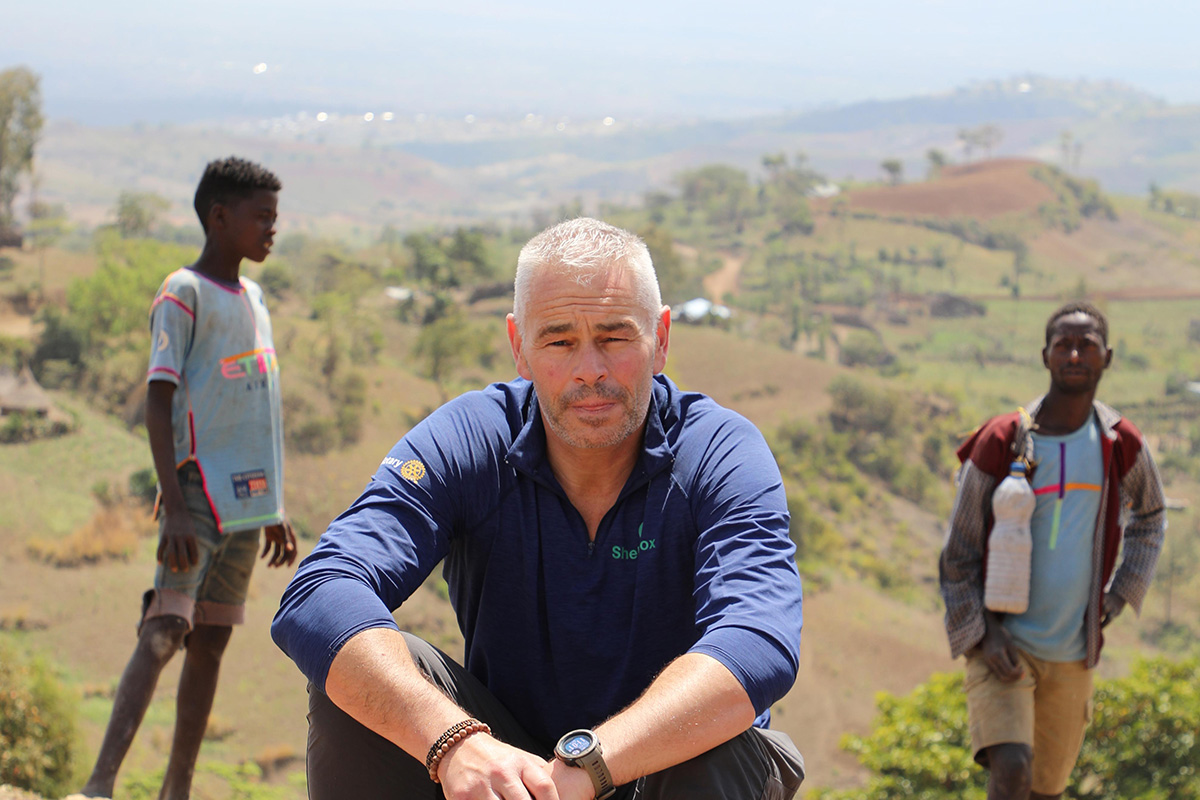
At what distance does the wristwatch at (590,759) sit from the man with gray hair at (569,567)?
0.03 metres

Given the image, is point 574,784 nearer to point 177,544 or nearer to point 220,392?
point 177,544

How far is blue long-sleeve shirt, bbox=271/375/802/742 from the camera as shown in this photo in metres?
1.89

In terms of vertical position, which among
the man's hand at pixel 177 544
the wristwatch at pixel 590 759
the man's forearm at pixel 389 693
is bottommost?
the man's hand at pixel 177 544

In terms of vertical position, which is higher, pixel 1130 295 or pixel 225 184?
pixel 225 184

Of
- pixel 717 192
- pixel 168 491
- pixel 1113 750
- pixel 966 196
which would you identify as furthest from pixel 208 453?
pixel 966 196

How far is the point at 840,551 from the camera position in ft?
109

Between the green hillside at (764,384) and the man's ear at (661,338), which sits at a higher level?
the man's ear at (661,338)

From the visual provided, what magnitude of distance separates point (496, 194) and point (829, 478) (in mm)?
122634

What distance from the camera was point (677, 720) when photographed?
1642mm

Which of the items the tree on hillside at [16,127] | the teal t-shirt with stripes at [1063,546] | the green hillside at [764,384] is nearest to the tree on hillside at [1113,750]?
the green hillside at [764,384]

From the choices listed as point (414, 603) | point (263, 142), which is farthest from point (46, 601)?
point (263, 142)

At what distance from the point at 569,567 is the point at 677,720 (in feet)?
1.49

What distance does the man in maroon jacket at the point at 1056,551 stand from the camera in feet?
10.7

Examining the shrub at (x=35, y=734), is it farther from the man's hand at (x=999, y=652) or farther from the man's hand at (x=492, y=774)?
the man's hand at (x=999, y=652)
